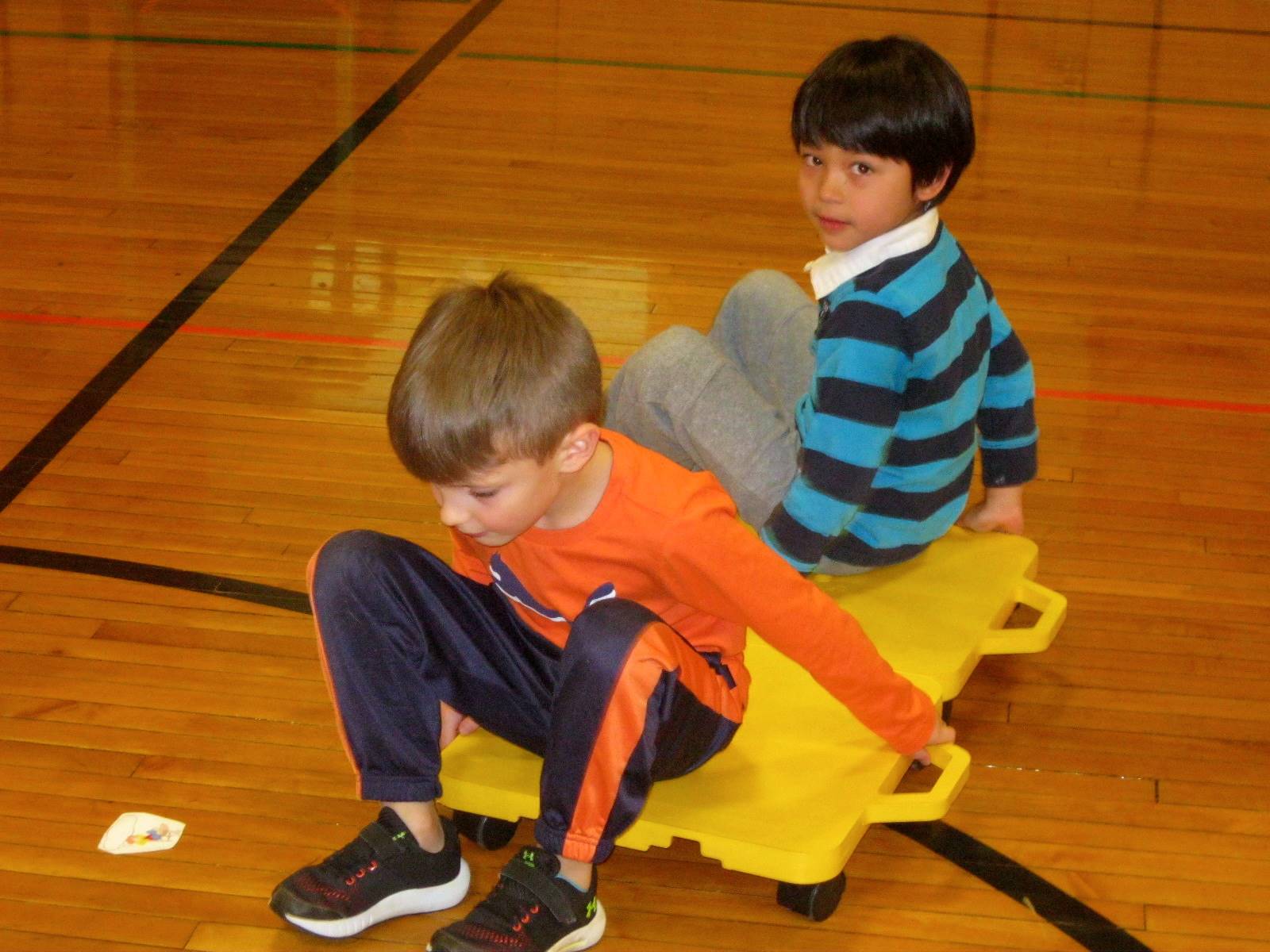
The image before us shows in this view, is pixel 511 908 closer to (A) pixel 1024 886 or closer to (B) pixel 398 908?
(B) pixel 398 908

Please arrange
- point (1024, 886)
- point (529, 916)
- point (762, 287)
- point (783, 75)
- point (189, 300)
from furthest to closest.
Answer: point (783, 75)
point (189, 300)
point (762, 287)
point (1024, 886)
point (529, 916)

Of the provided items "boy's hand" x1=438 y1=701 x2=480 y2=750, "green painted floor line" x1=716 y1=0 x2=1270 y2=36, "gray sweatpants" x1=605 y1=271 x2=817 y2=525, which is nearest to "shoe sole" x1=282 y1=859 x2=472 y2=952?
"boy's hand" x1=438 y1=701 x2=480 y2=750

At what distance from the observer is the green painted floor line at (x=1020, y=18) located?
5.26 metres

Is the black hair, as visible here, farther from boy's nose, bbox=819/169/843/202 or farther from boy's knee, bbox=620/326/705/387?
boy's knee, bbox=620/326/705/387

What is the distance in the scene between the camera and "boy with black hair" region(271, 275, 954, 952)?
1366 millimetres

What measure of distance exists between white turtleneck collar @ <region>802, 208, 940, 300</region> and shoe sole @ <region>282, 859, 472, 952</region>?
739 mm

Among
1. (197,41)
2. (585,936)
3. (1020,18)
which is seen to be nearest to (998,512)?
(585,936)

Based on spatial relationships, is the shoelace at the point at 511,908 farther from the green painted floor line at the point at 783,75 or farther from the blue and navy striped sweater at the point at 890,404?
the green painted floor line at the point at 783,75

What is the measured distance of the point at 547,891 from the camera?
147 centimetres

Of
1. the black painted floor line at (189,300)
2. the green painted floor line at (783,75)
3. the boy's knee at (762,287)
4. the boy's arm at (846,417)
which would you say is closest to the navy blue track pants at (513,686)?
the boy's arm at (846,417)

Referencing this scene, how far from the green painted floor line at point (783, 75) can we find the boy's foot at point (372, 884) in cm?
340

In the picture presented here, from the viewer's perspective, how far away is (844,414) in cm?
172

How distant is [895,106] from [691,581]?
595 millimetres

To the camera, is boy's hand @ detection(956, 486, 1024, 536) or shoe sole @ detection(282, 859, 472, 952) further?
boy's hand @ detection(956, 486, 1024, 536)
